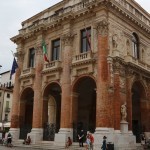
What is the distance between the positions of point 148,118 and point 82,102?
712 centimetres

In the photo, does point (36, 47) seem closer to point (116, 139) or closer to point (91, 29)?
point (91, 29)

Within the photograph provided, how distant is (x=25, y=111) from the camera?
1128 inches

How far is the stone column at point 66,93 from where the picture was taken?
21.7 metres

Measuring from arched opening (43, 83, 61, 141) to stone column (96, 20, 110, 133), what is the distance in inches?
235

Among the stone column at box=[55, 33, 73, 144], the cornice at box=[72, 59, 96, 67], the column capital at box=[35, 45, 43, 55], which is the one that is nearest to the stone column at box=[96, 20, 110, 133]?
the cornice at box=[72, 59, 96, 67]

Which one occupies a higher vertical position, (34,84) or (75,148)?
(34,84)

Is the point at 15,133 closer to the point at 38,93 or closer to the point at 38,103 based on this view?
the point at 38,103

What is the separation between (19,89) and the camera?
28109 mm

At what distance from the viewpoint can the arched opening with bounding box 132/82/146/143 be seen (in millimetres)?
→ 23952

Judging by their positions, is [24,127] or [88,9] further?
[24,127]

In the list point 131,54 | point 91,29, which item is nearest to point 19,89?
point 91,29

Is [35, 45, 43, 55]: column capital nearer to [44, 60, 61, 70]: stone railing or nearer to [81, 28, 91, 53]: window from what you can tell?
[44, 60, 61, 70]: stone railing

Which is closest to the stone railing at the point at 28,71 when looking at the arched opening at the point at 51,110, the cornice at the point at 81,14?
the arched opening at the point at 51,110

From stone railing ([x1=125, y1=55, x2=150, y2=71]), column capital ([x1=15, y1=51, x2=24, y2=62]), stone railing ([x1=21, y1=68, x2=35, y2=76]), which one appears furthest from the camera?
column capital ([x1=15, y1=51, x2=24, y2=62])
